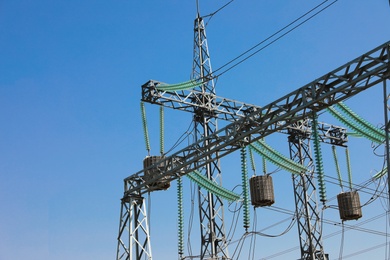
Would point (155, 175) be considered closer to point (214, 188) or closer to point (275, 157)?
point (214, 188)

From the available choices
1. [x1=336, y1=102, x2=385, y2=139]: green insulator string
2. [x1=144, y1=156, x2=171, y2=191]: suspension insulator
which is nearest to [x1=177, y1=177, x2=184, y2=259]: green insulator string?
[x1=144, y1=156, x2=171, y2=191]: suspension insulator

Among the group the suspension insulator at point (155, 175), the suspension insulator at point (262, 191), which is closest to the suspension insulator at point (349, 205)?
the suspension insulator at point (262, 191)

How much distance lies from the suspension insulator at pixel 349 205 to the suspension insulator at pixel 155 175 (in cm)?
878

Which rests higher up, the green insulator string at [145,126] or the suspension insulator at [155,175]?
→ the green insulator string at [145,126]

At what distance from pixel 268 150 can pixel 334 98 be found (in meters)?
4.41

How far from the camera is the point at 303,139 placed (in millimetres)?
27797

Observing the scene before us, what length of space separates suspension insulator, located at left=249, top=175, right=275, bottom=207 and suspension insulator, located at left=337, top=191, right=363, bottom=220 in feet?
15.3

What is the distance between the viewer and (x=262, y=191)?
889 inches

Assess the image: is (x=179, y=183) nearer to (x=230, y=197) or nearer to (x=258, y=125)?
(x=230, y=197)

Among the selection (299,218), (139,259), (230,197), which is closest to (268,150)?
(230,197)

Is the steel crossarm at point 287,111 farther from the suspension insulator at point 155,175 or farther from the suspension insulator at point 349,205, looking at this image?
the suspension insulator at point 349,205

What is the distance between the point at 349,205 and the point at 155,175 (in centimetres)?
941

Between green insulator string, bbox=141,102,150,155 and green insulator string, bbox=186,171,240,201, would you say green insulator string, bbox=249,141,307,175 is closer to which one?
green insulator string, bbox=186,171,240,201

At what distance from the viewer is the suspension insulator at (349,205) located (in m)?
26.0
